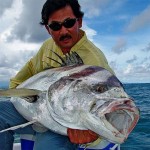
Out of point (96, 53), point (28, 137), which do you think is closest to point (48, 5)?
point (96, 53)

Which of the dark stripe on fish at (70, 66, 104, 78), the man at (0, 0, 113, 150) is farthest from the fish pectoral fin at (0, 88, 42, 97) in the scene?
the man at (0, 0, 113, 150)

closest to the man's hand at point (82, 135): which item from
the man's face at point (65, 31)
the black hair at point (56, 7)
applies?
the man's face at point (65, 31)

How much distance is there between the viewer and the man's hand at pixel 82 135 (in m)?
3.28

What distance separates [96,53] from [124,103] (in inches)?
55.8

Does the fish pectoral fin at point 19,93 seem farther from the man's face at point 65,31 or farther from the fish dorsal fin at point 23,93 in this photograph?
the man's face at point 65,31

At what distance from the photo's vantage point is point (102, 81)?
318cm

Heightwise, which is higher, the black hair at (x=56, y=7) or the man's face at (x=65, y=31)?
the black hair at (x=56, y=7)

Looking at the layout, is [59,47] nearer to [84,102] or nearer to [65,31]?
[65,31]

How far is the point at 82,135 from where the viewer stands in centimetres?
330

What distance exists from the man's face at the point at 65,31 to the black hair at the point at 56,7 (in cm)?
6

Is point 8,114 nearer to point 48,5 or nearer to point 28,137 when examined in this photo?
point 28,137

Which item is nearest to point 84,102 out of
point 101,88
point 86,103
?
point 86,103

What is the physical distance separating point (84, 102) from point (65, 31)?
1.50 metres

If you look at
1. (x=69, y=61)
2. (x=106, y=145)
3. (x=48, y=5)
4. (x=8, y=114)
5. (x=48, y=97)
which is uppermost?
(x=48, y=5)
